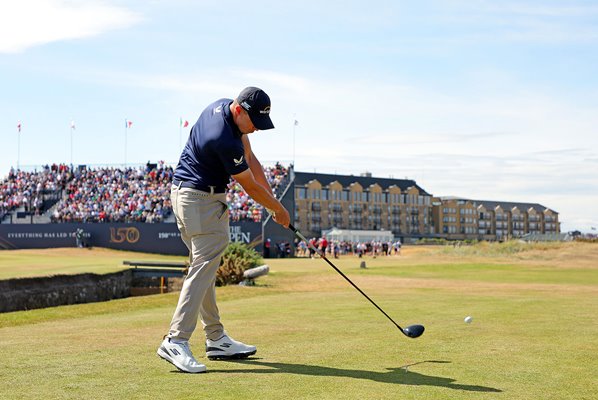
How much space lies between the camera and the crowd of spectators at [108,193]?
64.0m

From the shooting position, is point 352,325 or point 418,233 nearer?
point 352,325

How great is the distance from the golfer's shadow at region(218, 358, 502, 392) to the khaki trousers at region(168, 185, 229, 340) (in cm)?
61

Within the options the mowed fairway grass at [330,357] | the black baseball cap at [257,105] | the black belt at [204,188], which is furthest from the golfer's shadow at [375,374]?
the black baseball cap at [257,105]

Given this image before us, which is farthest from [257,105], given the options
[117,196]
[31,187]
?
[31,187]

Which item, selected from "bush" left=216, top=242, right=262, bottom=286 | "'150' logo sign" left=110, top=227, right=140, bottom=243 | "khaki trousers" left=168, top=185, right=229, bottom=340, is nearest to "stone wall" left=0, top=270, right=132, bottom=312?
"bush" left=216, top=242, right=262, bottom=286

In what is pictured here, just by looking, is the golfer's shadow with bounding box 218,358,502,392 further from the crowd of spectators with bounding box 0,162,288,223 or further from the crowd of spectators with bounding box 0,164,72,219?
the crowd of spectators with bounding box 0,164,72,219

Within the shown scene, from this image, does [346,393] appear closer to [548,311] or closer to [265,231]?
[548,311]

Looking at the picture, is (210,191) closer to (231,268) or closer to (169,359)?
(169,359)

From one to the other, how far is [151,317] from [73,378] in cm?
608

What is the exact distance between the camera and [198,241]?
7207 millimetres

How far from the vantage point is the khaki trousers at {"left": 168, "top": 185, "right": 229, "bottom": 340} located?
7.10m

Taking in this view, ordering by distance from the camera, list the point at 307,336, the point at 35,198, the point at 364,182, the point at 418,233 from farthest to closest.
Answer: the point at 418,233 < the point at 364,182 < the point at 35,198 < the point at 307,336

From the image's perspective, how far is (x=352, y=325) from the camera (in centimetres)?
1025

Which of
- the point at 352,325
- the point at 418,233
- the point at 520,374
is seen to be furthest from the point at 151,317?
the point at 418,233
